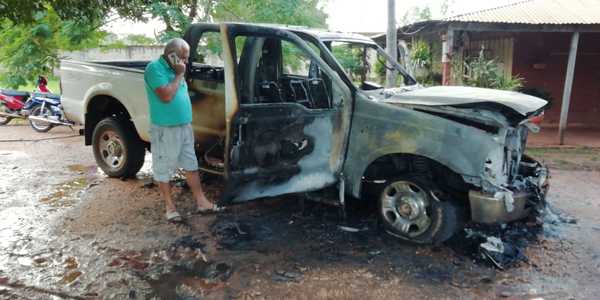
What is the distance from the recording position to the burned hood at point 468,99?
375cm

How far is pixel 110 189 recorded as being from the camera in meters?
5.73

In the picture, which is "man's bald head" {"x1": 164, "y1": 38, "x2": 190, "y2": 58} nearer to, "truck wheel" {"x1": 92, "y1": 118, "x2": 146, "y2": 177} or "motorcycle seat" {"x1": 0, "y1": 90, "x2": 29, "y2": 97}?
"truck wheel" {"x1": 92, "y1": 118, "x2": 146, "y2": 177}

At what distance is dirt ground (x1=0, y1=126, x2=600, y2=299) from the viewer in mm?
3373

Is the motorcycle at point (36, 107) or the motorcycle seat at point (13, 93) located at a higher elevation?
the motorcycle seat at point (13, 93)

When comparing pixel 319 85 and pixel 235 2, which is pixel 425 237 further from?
pixel 235 2

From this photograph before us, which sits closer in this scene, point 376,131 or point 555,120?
point 376,131

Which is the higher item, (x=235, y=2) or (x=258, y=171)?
(x=235, y=2)

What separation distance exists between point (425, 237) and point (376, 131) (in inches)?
40.3

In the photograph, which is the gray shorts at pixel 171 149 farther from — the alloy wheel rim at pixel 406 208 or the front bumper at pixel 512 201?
the front bumper at pixel 512 201

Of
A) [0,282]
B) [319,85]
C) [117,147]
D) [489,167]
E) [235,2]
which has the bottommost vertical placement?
[0,282]

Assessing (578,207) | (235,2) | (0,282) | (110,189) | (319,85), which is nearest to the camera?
(0,282)

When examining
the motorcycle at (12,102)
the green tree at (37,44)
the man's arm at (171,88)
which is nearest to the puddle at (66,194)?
the man's arm at (171,88)

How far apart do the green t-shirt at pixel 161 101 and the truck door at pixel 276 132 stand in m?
0.61

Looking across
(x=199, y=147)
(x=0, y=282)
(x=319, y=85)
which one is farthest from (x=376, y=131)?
(x=0, y=282)
